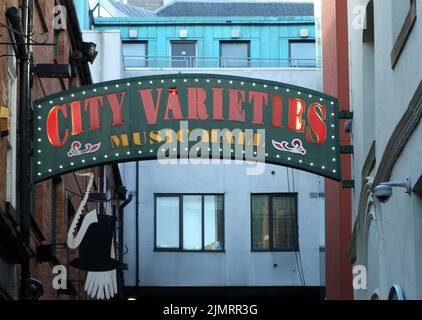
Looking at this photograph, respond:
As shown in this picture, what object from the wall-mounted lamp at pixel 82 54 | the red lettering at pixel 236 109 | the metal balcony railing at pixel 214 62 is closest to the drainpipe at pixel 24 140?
the red lettering at pixel 236 109

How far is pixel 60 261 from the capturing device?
72.5ft

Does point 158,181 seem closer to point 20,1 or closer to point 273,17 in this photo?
point 273,17

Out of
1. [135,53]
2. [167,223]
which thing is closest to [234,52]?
[135,53]

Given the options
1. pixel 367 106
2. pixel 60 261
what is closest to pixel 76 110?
pixel 367 106

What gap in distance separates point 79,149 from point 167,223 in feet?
65.8

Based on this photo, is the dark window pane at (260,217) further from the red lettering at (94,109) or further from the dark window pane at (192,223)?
the red lettering at (94,109)

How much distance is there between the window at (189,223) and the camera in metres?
35.6

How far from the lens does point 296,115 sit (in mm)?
15930

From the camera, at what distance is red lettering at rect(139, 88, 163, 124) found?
1581 centimetres

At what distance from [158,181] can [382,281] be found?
2078cm

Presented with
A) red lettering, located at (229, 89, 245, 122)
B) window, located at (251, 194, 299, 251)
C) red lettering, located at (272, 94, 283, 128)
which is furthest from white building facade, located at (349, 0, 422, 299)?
window, located at (251, 194, 299, 251)

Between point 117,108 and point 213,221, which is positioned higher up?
point 117,108

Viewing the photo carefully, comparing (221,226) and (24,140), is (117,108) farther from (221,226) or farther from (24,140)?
(221,226)
